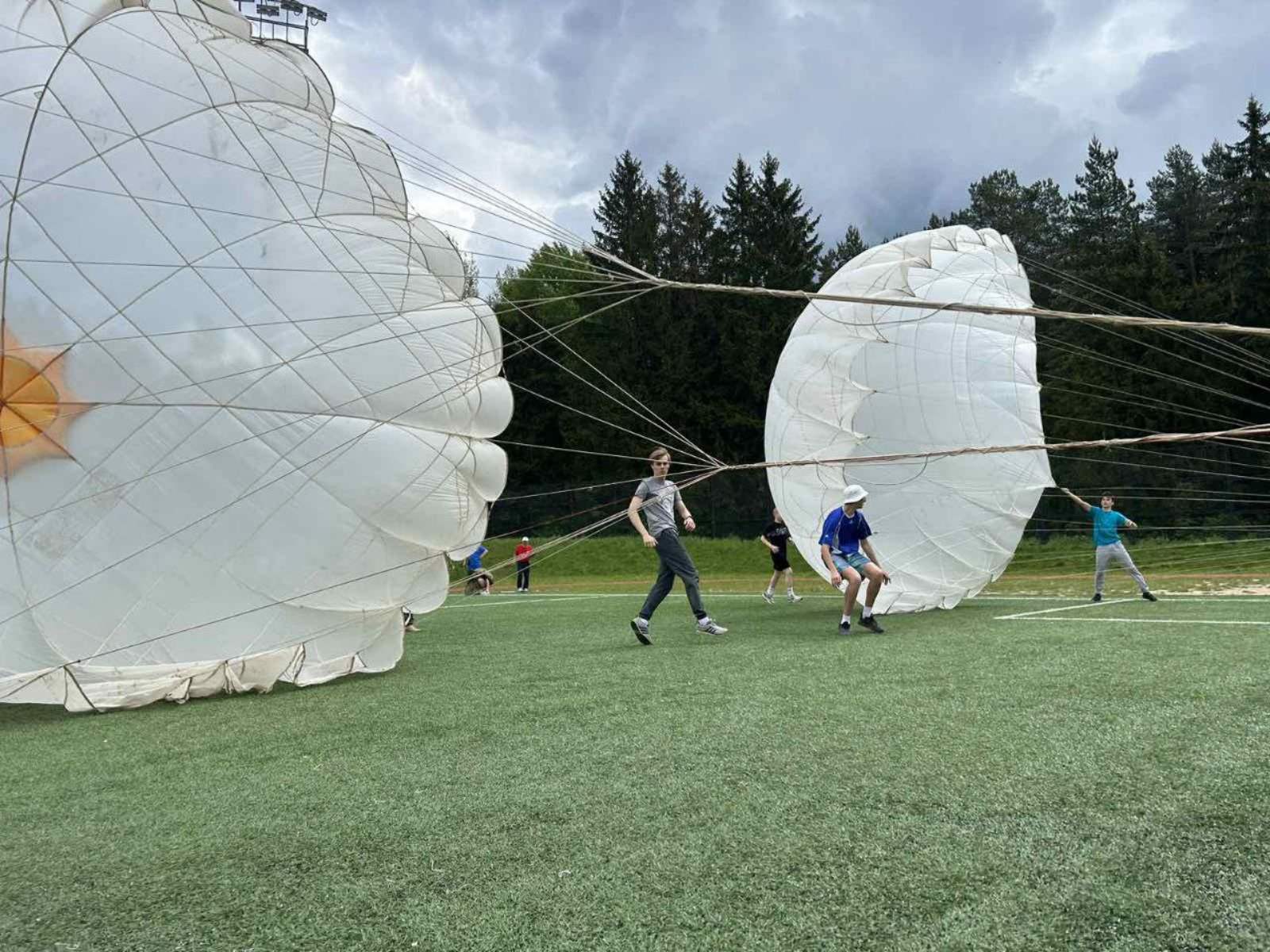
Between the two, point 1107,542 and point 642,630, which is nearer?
point 642,630

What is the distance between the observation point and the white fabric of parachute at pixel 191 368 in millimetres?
6148

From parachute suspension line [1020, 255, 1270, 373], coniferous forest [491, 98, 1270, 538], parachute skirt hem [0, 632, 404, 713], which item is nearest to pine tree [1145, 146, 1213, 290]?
coniferous forest [491, 98, 1270, 538]

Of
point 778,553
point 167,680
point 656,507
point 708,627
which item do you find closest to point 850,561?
point 708,627

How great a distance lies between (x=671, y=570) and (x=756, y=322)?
2954cm

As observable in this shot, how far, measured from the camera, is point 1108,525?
11453mm

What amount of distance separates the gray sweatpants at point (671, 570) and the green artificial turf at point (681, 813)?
7.05 feet

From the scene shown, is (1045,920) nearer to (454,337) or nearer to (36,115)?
(454,337)

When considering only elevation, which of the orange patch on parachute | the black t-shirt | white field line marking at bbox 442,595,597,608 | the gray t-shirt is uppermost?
the orange patch on parachute

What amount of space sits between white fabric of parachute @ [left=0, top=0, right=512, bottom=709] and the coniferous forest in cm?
1756

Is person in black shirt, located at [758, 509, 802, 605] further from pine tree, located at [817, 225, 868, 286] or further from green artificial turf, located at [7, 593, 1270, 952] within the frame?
pine tree, located at [817, 225, 868, 286]

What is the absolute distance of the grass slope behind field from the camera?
49.5ft

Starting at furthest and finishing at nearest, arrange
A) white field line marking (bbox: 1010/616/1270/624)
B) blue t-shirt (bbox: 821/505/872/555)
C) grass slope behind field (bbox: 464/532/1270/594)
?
grass slope behind field (bbox: 464/532/1270/594), blue t-shirt (bbox: 821/505/872/555), white field line marking (bbox: 1010/616/1270/624)

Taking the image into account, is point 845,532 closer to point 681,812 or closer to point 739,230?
point 681,812

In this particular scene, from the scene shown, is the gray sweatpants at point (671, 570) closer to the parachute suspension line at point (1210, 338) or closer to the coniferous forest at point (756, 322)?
the parachute suspension line at point (1210, 338)
